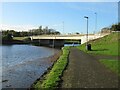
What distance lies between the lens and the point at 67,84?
51.5ft

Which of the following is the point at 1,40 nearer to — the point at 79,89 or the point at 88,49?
the point at 88,49

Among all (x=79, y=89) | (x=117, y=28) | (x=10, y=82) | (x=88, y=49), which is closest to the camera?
(x=79, y=89)

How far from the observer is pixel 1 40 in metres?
143

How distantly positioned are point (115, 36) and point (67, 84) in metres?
55.4

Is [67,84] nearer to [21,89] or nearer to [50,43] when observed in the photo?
[21,89]

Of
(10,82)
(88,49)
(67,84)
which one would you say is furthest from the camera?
(88,49)

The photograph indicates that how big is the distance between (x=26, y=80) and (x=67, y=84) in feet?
20.9

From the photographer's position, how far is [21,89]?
1742 centimetres

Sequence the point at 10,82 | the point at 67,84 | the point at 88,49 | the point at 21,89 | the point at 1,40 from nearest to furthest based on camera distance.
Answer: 1. the point at 67,84
2. the point at 21,89
3. the point at 10,82
4. the point at 88,49
5. the point at 1,40

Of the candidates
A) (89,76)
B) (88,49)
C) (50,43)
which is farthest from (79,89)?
(50,43)

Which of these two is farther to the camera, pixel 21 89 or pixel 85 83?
pixel 21 89

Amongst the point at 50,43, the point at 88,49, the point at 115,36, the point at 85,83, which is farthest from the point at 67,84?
the point at 50,43

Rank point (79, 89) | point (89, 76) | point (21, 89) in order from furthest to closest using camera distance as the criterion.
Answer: point (89, 76) → point (21, 89) → point (79, 89)

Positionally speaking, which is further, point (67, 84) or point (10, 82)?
point (10, 82)
